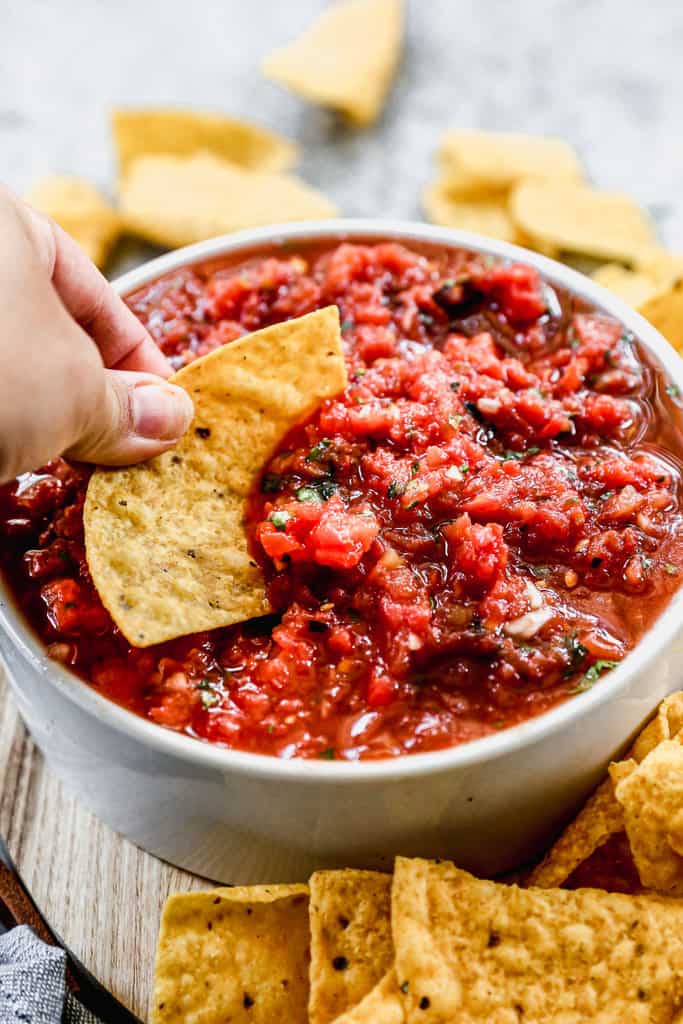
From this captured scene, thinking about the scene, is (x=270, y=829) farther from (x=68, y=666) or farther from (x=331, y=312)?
(x=331, y=312)

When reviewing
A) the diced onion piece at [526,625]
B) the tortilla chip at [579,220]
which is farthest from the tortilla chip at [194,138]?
the diced onion piece at [526,625]

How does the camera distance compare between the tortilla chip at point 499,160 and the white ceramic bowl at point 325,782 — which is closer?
the white ceramic bowl at point 325,782

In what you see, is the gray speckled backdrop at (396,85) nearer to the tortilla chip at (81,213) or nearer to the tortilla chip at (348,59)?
the tortilla chip at (348,59)

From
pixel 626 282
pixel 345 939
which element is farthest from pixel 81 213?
pixel 345 939

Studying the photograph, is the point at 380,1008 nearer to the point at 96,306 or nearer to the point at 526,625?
the point at 526,625

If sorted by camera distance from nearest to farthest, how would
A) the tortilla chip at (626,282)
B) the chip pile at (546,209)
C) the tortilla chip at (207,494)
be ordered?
1. the tortilla chip at (207,494)
2. the tortilla chip at (626,282)
3. the chip pile at (546,209)

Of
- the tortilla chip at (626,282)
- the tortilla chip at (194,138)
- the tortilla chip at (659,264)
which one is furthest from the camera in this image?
the tortilla chip at (194,138)

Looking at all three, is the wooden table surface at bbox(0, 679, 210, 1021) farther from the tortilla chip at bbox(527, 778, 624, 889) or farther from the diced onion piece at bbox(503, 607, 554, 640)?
the diced onion piece at bbox(503, 607, 554, 640)
